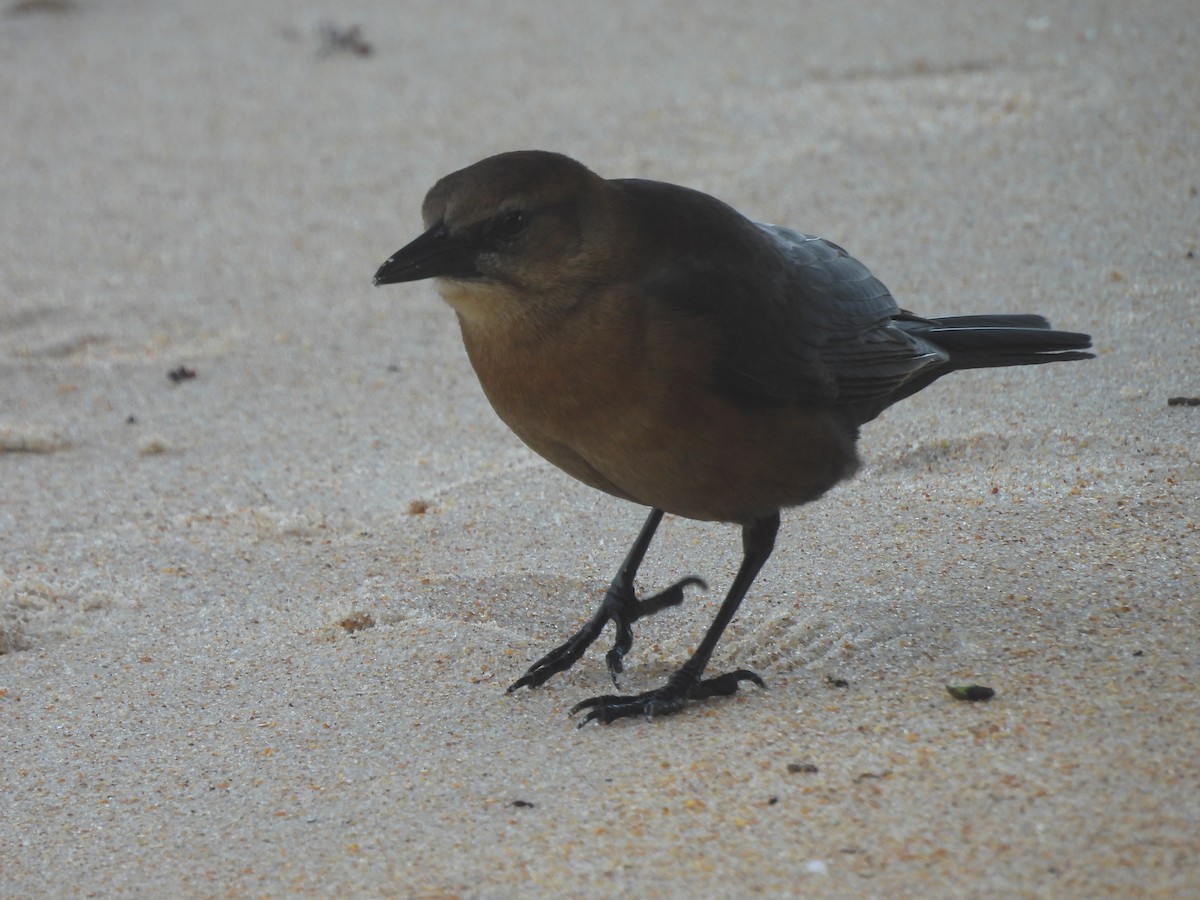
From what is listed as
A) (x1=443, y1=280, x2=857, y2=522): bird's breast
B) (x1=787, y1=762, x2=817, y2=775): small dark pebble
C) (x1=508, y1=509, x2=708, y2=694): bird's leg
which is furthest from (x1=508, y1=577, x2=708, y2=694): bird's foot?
(x1=787, y1=762, x2=817, y2=775): small dark pebble

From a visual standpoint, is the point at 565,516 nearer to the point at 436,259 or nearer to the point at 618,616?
the point at 618,616

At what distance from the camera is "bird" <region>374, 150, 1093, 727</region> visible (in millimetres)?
3393

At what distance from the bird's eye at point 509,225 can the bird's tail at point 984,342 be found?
120cm

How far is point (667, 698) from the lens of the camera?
11.3 ft

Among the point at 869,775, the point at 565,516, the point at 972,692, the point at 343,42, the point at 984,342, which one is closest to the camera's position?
the point at 869,775

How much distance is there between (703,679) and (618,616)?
35 centimetres

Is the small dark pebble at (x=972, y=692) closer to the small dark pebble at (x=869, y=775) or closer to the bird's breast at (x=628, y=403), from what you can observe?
the small dark pebble at (x=869, y=775)

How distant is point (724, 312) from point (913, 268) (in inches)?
108

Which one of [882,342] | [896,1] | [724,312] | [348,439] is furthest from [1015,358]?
[896,1]

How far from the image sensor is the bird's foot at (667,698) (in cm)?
340

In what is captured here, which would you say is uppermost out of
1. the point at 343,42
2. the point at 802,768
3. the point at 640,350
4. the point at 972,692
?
the point at 343,42

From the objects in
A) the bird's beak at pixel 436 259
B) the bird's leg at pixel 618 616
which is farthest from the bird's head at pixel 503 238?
the bird's leg at pixel 618 616

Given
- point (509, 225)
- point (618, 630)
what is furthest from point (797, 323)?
point (618, 630)

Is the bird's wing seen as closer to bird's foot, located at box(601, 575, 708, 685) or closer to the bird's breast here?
the bird's breast
